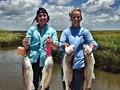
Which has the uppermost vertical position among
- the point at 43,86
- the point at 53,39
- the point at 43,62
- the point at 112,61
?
the point at 53,39

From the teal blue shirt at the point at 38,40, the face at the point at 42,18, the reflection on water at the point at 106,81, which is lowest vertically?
the reflection on water at the point at 106,81

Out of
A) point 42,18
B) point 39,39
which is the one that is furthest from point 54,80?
point 42,18

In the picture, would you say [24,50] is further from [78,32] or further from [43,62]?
[78,32]

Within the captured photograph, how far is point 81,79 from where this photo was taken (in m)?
7.60

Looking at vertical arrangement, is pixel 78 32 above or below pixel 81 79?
above

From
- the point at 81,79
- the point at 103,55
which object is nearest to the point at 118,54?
the point at 103,55

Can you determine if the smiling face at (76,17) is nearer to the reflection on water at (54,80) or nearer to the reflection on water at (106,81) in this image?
the reflection on water at (54,80)

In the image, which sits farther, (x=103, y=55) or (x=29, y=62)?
(x=103, y=55)

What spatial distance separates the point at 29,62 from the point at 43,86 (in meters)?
0.56

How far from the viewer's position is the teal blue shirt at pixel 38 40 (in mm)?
7523

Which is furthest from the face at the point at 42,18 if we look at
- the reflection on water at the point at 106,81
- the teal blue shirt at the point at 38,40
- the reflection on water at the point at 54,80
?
the reflection on water at the point at 106,81

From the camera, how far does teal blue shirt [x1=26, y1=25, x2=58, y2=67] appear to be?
296 inches

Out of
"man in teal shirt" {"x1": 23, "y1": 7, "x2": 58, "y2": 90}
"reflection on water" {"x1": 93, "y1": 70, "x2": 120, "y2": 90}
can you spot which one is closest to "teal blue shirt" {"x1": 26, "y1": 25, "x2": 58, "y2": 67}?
"man in teal shirt" {"x1": 23, "y1": 7, "x2": 58, "y2": 90}

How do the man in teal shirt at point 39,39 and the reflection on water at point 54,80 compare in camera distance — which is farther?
the reflection on water at point 54,80
